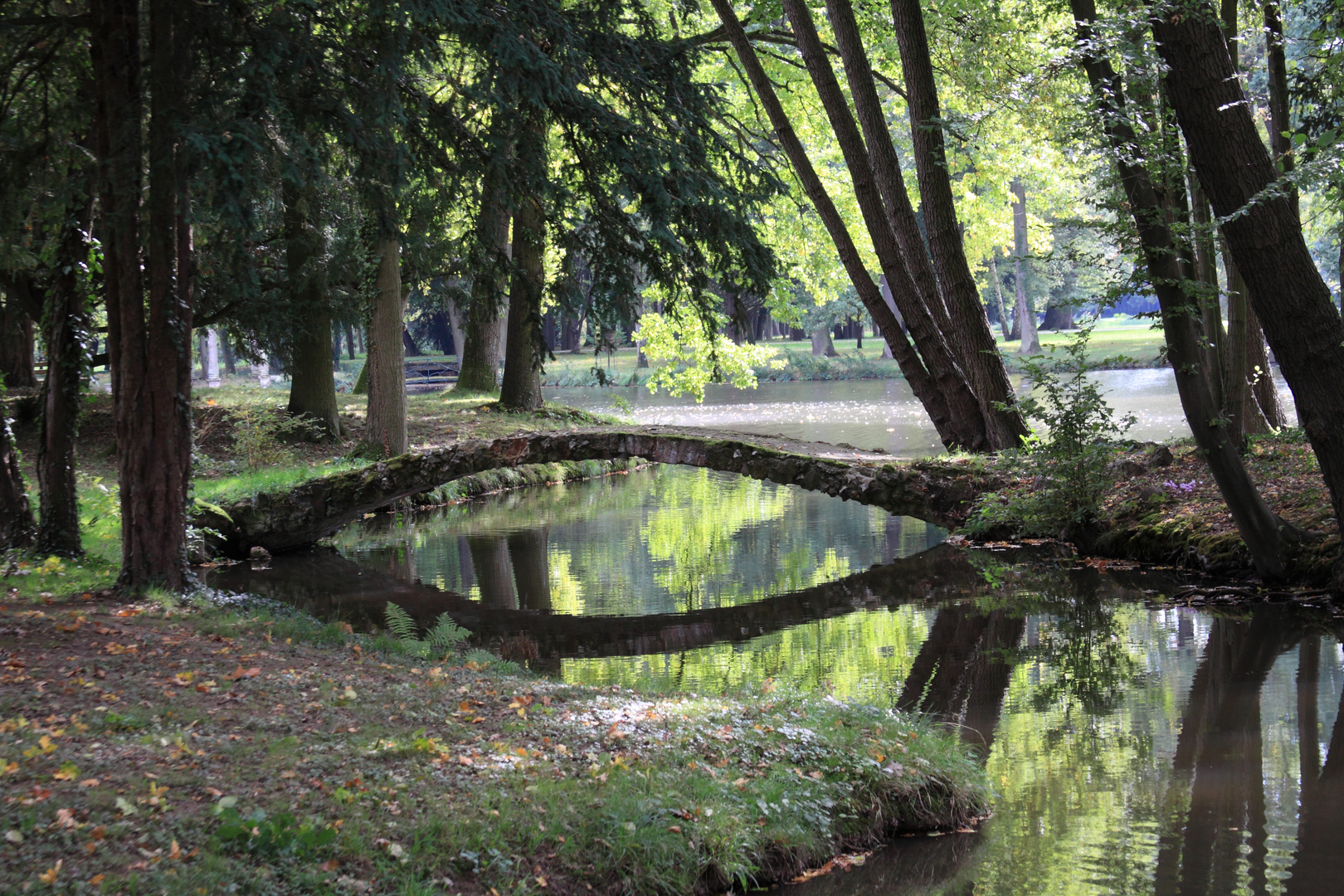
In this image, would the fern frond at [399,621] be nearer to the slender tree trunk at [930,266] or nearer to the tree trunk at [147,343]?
the tree trunk at [147,343]

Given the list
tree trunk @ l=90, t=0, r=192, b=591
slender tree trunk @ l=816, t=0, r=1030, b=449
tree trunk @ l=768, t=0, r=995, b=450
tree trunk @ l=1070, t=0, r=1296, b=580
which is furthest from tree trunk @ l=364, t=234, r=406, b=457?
tree trunk @ l=1070, t=0, r=1296, b=580

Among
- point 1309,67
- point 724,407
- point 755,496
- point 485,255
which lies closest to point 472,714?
point 485,255

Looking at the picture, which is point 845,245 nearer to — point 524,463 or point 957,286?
point 957,286

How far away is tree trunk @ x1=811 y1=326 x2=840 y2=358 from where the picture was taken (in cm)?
4825

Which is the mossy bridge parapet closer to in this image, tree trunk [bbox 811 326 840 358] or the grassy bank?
the grassy bank

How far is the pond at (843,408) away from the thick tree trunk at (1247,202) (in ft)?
32.5

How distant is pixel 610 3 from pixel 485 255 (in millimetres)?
2465

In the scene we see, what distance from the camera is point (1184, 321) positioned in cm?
852

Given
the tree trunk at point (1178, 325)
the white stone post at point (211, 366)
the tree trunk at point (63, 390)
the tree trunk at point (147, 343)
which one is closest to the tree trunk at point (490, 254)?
the tree trunk at point (147, 343)

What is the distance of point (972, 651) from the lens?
814cm

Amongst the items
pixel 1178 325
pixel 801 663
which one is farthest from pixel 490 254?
pixel 1178 325

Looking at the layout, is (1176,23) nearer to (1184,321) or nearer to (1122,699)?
(1184,321)

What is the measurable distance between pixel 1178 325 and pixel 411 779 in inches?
275

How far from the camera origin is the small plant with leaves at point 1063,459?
10586 mm
